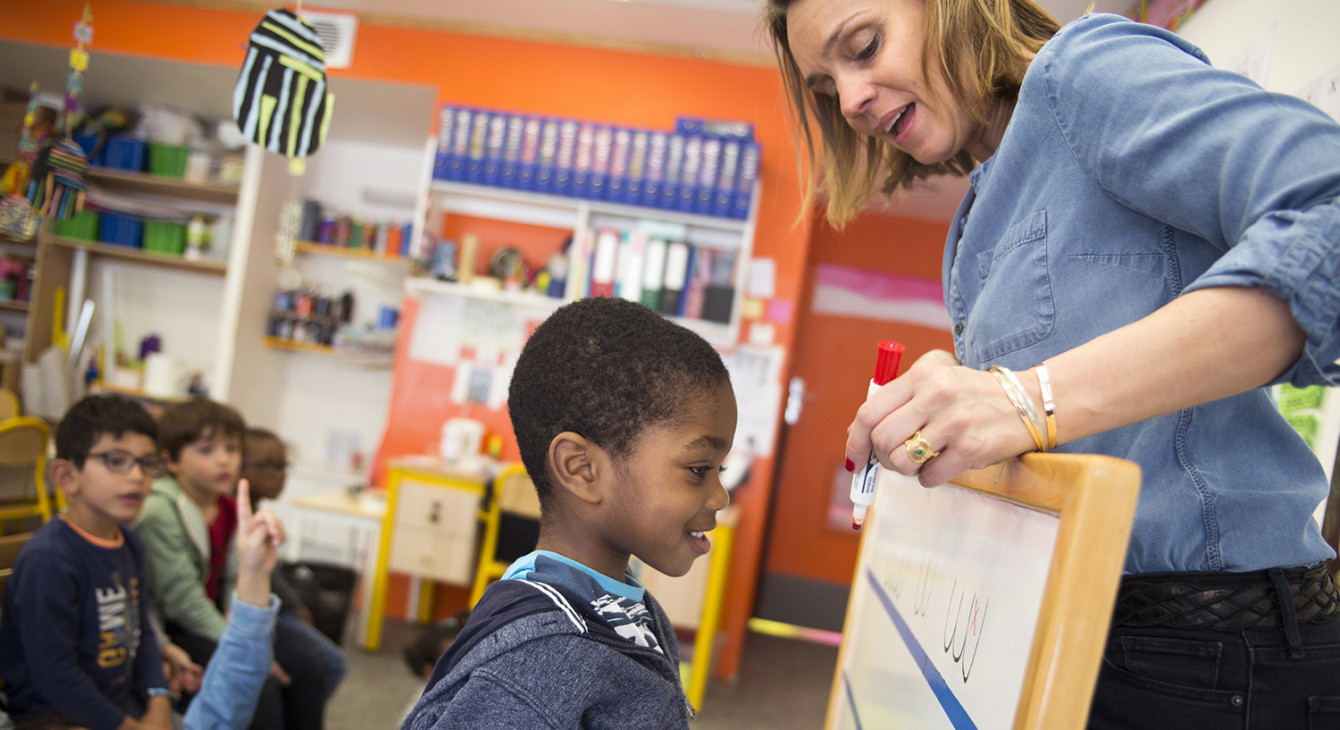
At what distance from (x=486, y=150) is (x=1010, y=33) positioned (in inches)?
138

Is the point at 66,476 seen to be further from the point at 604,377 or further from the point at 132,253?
the point at 132,253

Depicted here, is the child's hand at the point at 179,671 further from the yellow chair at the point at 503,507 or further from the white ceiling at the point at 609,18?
the white ceiling at the point at 609,18

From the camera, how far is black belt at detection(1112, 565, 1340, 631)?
2.11 feet

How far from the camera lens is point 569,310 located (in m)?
0.95

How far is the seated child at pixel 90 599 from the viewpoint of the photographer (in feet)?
5.27

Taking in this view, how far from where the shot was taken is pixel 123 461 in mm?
1920

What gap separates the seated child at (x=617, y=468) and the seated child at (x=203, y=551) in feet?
5.12

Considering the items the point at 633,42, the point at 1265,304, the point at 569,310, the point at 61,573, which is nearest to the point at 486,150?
the point at 633,42

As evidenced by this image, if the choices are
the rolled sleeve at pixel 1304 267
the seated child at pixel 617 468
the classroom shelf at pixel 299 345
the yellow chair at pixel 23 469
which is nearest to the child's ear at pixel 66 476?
the yellow chair at pixel 23 469

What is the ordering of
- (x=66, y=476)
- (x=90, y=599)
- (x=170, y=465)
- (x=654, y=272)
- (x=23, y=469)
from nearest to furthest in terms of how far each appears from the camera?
1. (x=90, y=599)
2. (x=66, y=476)
3. (x=170, y=465)
4. (x=23, y=469)
5. (x=654, y=272)

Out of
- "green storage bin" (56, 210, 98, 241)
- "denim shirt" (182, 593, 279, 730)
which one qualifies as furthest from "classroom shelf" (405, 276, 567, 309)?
"denim shirt" (182, 593, 279, 730)

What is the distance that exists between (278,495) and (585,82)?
254 cm

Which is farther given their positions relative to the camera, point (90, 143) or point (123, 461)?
point (90, 143)

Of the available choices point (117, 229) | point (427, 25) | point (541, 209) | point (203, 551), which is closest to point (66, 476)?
point (203, 551)
